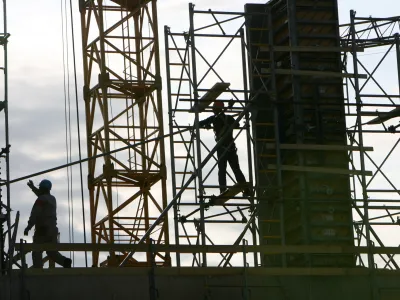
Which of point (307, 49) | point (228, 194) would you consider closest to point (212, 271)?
point (228, 194)

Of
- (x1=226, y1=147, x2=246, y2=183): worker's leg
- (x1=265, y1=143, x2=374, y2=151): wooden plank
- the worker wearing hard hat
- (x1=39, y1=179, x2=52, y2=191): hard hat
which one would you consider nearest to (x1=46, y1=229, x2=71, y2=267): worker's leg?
the worker wearing hard hat

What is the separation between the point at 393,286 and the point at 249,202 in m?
5.57

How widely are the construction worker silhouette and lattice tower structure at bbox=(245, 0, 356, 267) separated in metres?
0.51

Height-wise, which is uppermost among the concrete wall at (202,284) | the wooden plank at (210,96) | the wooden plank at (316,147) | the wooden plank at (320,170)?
the wooden plank at (210,96)

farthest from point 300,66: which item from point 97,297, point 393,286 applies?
point 97,297

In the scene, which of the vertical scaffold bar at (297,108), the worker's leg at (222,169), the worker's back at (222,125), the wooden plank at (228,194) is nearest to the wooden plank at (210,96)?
the worker's back at (222,125)

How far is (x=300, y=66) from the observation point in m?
36.2

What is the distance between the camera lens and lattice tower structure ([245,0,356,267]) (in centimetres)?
3525

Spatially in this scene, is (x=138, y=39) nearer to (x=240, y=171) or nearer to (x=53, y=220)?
(x=240, y=171)

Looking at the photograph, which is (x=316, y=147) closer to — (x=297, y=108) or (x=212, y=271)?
(x=297, y=108)

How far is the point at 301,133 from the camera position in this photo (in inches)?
1396

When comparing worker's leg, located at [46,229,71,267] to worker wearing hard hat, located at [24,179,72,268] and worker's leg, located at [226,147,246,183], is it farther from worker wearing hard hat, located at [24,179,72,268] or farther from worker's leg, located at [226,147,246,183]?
worker's leg, located at [226,147,246,183]

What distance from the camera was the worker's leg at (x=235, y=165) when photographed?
36.1m

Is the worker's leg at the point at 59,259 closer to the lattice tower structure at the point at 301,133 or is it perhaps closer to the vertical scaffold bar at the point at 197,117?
Answer: the vertical scaffold bar at the point at 197,117
